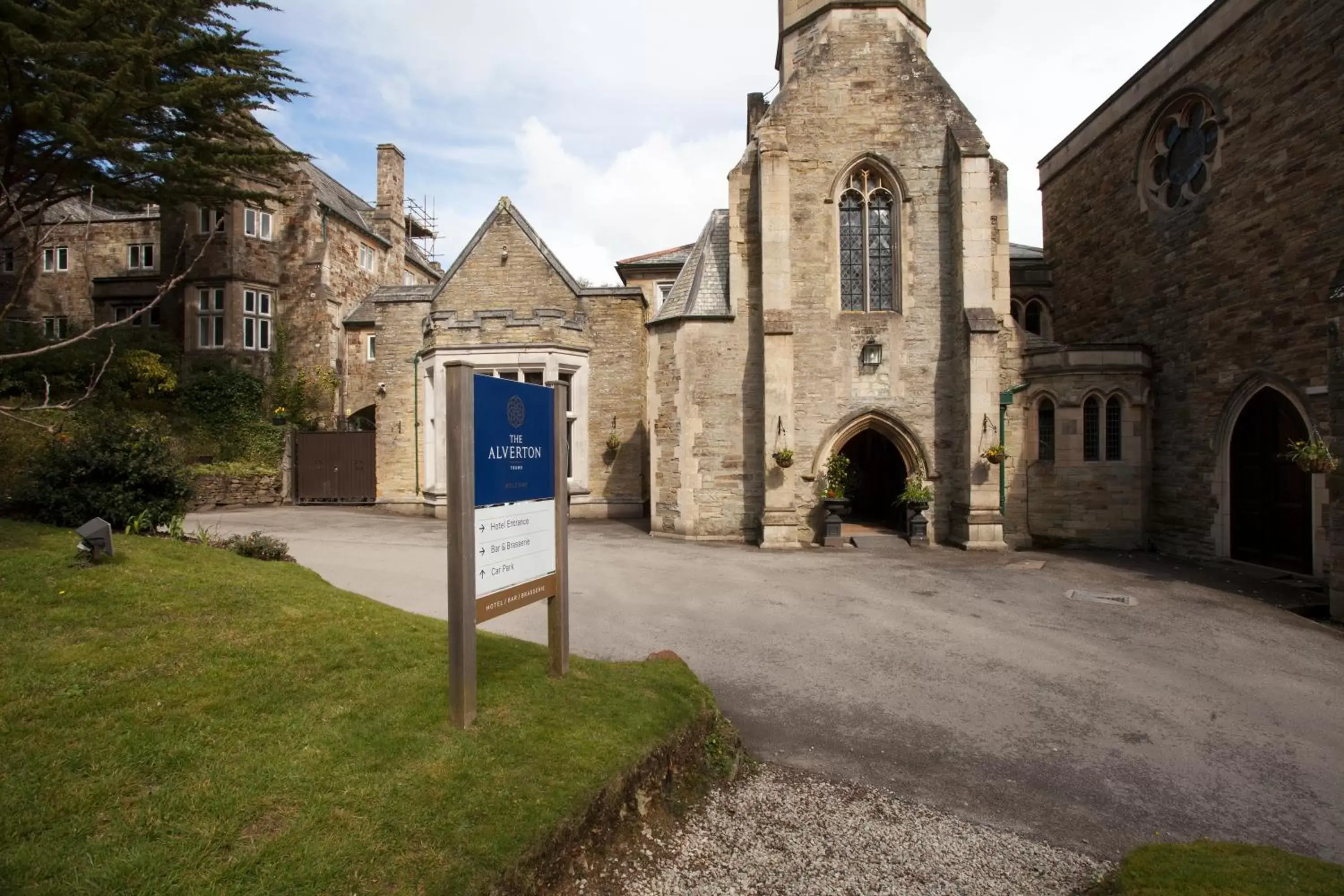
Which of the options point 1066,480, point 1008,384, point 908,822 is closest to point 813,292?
point 1008,384

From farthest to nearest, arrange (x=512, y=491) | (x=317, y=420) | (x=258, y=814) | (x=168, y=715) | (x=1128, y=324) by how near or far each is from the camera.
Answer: (x=317, y=420) < (x=1128, y=324) < (x=512, y=491) < (x=168, y=715) < (x=258, y=814)

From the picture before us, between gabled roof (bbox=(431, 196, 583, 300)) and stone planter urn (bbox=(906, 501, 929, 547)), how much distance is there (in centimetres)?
1188

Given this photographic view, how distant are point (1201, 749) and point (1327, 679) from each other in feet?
9.79

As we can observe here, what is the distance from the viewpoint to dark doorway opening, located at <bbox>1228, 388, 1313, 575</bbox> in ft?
38.1

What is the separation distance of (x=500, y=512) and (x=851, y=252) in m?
13.4

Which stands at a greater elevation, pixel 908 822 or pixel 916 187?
pixel 916 187

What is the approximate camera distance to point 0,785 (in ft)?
10.8

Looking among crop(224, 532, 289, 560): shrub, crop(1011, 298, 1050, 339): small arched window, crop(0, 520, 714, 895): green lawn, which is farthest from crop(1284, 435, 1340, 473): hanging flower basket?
crop(224, 532, 289, 560): shrub

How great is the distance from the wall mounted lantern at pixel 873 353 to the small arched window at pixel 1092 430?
456 centimetres

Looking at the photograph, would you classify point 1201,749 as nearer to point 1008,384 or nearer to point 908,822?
point 908,822

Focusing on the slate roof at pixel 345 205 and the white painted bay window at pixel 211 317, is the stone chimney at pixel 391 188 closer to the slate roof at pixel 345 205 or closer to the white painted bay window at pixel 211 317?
the slate roof at pixel 345 205

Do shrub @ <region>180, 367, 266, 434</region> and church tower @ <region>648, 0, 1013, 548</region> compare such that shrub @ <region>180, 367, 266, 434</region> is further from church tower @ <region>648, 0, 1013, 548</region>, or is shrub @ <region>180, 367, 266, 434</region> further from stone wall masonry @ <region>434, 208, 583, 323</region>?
church tower @ <region>648, 0, 1013, 548</region>

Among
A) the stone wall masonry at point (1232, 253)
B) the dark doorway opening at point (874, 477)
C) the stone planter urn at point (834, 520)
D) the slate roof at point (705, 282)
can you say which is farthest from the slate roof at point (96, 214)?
the stone wall masonry at point (1232, 253)

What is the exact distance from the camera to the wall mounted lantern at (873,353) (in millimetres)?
14914
